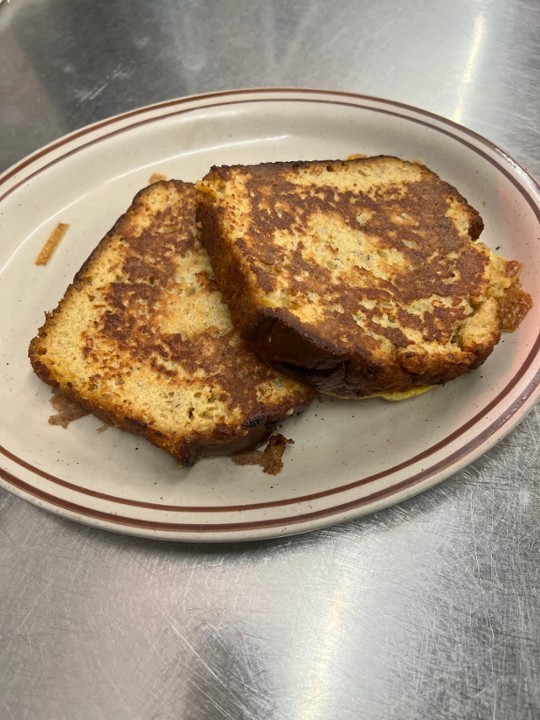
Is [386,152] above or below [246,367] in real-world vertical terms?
above

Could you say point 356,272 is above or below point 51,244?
above

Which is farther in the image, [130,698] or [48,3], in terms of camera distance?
[48,3]

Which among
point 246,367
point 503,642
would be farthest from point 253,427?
point 503,642

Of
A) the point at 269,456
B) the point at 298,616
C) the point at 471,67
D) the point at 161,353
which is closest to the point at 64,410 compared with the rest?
the point at 161,353

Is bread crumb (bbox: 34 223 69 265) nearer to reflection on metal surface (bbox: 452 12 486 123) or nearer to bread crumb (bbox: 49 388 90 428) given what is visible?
bread crumb (bbox: 49 388 90 428)

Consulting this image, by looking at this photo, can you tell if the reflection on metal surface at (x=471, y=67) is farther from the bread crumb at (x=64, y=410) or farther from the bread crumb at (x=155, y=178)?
the bread crumb at (x=64, y=410)

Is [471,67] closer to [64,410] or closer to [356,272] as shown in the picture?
[356,272]

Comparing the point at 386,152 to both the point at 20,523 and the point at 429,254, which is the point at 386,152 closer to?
the point at 429,254
